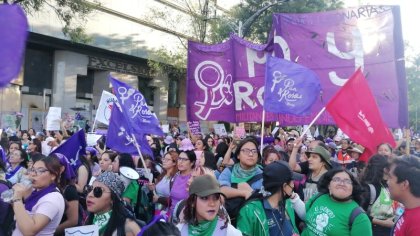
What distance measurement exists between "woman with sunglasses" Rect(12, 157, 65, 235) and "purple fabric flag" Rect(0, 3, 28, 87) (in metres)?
1.74

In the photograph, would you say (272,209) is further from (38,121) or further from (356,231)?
(38,121)

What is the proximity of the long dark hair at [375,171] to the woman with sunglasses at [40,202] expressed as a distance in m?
3.37

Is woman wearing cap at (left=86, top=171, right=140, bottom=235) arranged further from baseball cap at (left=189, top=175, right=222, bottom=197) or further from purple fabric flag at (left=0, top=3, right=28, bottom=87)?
purple fabric flag at (left=0, top=3, right=28, bottom=87)

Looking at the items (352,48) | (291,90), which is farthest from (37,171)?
(352,48)

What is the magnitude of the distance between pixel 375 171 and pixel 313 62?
10.9 feet

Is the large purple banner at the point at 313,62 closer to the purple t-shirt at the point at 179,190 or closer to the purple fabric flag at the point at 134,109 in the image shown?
the purple fabric flag at the point at 134,109

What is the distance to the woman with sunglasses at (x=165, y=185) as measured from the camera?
565cm

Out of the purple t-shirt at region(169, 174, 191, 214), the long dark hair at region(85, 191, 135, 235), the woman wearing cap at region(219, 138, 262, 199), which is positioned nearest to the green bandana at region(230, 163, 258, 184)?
the woman wearing cap at region(219, 138, 262, 199)

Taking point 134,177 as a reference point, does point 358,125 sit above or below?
above

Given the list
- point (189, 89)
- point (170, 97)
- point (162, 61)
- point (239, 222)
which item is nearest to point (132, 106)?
point (189, 89)

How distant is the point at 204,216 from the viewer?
324 centimetres

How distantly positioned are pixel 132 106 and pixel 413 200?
534cm

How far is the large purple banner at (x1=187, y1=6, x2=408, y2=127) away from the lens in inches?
295

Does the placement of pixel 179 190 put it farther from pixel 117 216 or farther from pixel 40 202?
pixel 40 202
